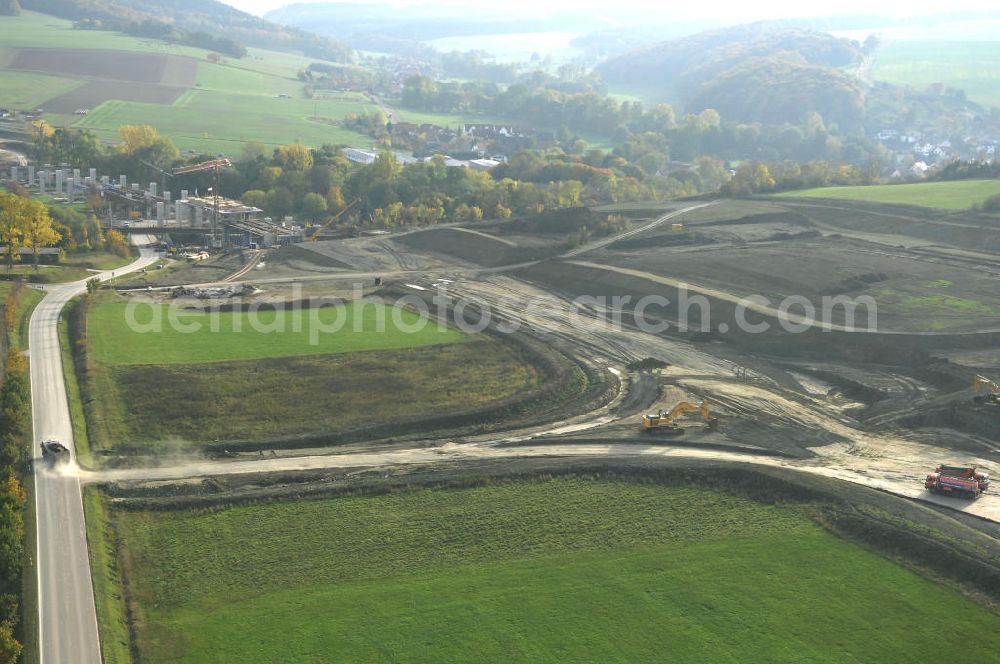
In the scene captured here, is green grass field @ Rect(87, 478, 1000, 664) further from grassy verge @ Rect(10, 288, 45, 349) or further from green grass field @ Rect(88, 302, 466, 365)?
grassy verge @ Rect(10, 288, 45, 349)

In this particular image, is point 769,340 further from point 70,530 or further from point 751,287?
point 70,530

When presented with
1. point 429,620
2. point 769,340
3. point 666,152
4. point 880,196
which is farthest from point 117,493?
point 666,152

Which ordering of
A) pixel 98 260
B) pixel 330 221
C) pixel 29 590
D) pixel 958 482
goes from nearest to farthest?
pixel 29 590
pixel 958 482
pixel 98 260
pixel 330 221

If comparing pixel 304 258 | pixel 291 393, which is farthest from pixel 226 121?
pixel 291 393

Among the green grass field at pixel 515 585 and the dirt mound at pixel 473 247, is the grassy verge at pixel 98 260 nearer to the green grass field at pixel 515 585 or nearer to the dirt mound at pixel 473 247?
the dirt mound at pixel 473 247

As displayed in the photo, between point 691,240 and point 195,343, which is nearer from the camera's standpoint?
point 195,343

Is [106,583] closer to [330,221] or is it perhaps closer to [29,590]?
[29,590]

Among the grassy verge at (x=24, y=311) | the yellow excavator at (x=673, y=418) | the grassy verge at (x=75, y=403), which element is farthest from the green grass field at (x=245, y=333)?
the yellow excavator at (x=673, y=418)
